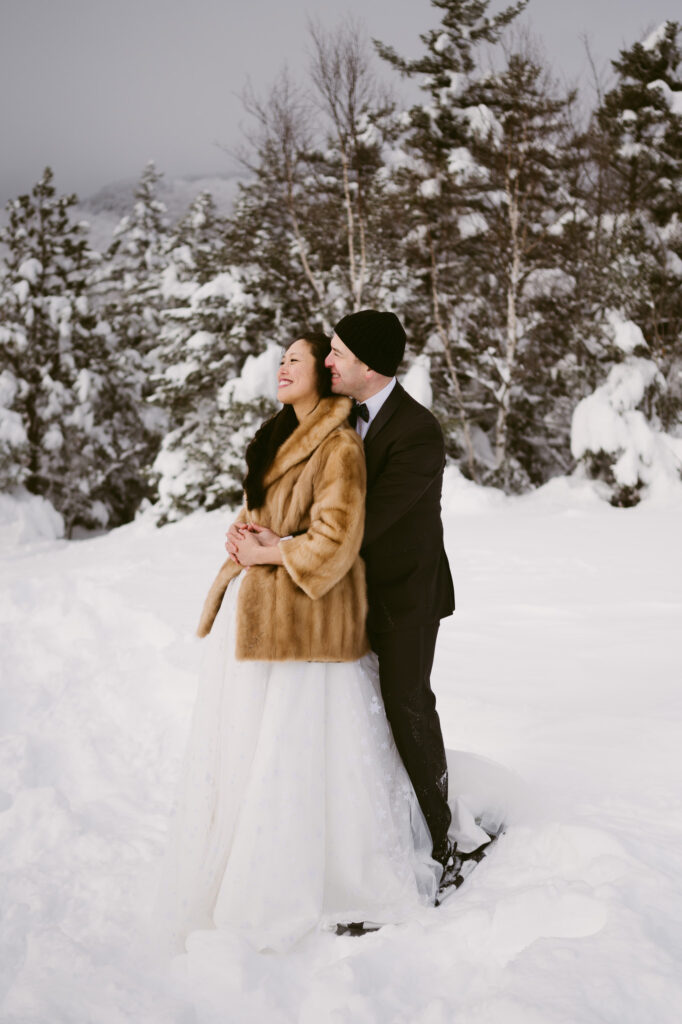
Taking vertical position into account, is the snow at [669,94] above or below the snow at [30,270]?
above

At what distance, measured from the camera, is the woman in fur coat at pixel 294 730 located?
2404mm

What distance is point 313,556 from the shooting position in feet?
7.65

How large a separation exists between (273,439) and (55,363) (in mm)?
20178

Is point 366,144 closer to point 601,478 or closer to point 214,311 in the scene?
point 214,311

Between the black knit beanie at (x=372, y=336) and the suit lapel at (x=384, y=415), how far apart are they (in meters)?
0.12

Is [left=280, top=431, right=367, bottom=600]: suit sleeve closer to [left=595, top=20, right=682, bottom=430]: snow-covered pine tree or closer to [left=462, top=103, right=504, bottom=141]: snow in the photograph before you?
[left=595, top=20, right=682, bottom=430]: snow-covered pine tree

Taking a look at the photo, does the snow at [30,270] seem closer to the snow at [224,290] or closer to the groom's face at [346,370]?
the snow at [224,290]

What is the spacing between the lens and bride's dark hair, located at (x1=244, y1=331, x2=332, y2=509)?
259 cm

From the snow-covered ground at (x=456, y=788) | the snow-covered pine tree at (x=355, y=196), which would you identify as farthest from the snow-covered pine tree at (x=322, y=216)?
the snow-covered ground at (x=456, y=788)

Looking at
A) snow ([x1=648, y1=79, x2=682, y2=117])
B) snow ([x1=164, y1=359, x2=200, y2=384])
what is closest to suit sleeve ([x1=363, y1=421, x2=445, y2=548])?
snow ([x1=164, y1=359, x2=200, y2=384])

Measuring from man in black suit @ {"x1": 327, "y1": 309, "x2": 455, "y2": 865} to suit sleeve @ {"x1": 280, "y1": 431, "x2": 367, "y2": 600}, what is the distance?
13 cm

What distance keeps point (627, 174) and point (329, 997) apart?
59.3 feet

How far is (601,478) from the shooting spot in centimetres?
1455

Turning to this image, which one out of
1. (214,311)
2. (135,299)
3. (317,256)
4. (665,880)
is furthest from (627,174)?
(665,880)
